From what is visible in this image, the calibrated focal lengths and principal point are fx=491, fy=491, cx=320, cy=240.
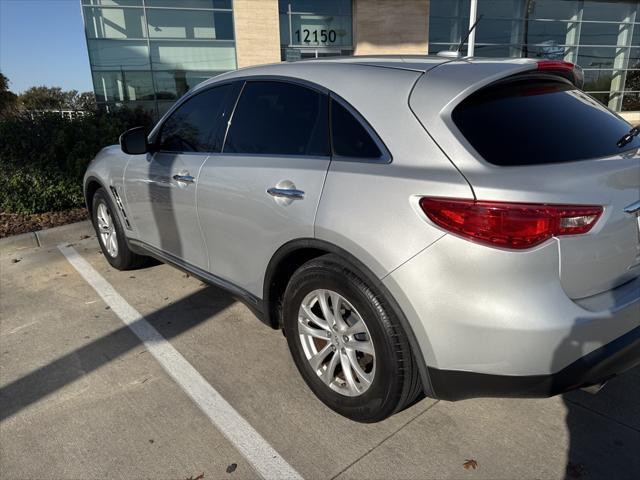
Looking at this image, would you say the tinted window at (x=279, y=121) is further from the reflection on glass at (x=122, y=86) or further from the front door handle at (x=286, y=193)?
the reflection on glass at (x=122, y=86)

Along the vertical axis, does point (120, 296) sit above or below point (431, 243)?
below

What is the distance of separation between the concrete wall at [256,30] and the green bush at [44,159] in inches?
417

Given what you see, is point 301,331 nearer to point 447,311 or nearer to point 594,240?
point 447,311

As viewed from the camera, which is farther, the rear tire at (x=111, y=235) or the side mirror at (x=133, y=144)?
the rear tire at (x=111, y=235)

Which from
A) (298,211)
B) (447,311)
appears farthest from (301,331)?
(447,311)

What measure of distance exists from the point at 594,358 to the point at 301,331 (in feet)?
4.43

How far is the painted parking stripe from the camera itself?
7.40 ft

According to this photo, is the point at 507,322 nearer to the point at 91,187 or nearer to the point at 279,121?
the point at 279,121

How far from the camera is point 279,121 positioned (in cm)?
278

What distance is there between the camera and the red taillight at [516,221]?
178 cm

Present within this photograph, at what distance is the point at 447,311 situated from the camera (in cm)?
189

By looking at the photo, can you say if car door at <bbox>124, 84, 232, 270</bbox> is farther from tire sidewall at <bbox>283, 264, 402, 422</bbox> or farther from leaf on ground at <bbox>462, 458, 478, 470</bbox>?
leaf on ground at <bbox>462, 458, 478, 470</bbox>

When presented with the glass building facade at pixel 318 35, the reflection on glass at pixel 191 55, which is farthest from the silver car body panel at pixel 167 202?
the reflection on glass at pixel 191 55

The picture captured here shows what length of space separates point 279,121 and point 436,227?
128 cm
